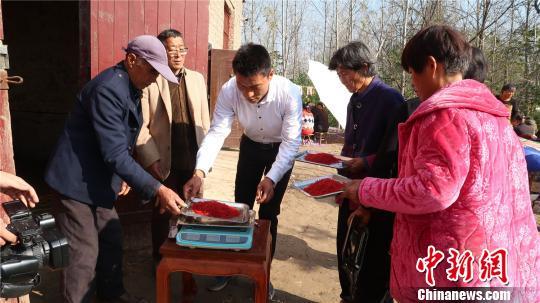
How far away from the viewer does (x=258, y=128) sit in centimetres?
291

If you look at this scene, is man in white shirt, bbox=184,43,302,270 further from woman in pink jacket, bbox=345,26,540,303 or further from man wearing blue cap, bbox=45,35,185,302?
woman in pink jacket, bbox=345,26,540,303

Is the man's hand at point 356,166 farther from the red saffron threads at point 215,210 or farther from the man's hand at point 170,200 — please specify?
the man's hand at point 170,200

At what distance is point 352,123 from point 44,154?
7.24m

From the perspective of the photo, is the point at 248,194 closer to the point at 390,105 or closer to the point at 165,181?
the point at 165,181

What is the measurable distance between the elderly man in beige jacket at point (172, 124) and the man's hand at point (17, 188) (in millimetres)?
1128

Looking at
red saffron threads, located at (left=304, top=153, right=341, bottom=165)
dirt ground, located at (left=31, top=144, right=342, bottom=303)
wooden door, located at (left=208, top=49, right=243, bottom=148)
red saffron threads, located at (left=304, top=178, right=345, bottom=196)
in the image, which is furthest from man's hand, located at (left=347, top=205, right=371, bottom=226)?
wooden door, located at (left=208, top=49, right=243, bottom=148)

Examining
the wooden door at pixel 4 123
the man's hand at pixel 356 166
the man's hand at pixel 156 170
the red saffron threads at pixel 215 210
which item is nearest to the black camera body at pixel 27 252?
the red saffron threads at pixel 215 210

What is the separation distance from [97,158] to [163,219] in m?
1.03

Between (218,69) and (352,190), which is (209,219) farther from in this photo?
(218,69)

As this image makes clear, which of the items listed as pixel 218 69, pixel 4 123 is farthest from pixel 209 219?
pixel 218 69

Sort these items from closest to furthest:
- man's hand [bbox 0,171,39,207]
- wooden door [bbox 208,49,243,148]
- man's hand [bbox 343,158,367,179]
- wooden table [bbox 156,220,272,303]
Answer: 1. man's hand [bbox 0,171,39,207]
2. wooden table [bbox 156,220,272,303]
3. man's hand [bbox 343,158,367,179]
4. wooden door [bbox 208,49,243,148]

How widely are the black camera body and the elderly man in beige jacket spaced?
1355mm

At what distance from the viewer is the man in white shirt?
2.54m

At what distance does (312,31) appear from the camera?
34.1m
